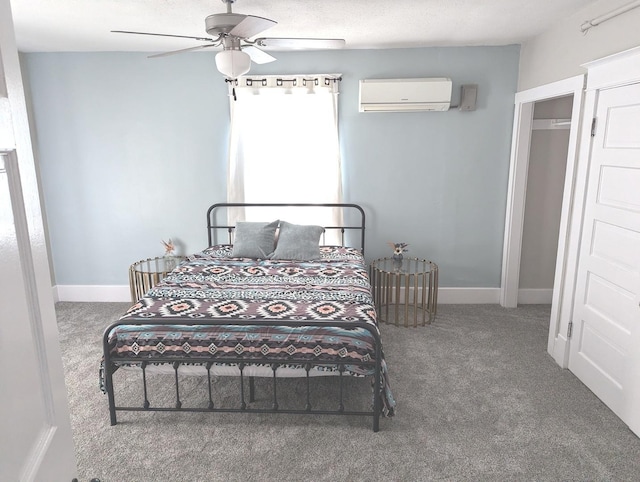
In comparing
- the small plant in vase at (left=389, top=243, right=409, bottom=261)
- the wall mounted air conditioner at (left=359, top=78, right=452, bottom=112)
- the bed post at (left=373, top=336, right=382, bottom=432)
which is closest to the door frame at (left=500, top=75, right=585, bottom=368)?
the wall mounted air conditioner at (left=359, top=78, right=452, bottom=112)

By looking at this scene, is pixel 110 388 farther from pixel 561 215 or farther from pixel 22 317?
pixel 561 215

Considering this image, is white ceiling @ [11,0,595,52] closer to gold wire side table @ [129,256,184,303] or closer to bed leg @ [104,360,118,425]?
gold wire side table @ [129,256,184,303]

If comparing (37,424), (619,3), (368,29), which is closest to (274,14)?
(368,29)

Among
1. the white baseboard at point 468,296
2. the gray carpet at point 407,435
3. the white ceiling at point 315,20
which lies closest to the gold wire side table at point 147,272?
the gray carpet at point 407,435

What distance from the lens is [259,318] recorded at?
2613 mm

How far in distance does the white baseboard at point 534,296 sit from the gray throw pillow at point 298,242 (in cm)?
224

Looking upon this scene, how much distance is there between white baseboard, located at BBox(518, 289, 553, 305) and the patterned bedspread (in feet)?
6.77

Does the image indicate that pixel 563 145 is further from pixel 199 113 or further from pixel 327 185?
pixel 199 113

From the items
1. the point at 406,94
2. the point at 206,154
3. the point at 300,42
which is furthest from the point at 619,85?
the point at 206,154

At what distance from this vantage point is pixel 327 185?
14.3ft

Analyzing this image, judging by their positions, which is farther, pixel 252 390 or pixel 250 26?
pixel 252 390

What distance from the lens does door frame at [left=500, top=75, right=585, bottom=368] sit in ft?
10.2

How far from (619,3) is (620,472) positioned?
265 cm

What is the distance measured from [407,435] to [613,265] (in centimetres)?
167
